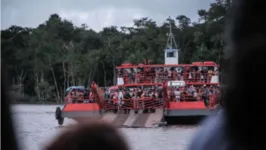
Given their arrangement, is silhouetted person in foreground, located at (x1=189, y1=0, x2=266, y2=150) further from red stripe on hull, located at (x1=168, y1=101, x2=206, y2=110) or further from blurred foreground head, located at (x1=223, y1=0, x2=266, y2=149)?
red stripe on hull, located at (x1=168, y1=101, x2=206, y2=110)

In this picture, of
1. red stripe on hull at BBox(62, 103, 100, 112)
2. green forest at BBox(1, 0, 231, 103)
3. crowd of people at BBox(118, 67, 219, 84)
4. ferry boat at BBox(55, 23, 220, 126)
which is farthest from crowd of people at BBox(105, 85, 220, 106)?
green forest at BBox(1, 0, 231, 103)

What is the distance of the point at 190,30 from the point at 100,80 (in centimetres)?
840

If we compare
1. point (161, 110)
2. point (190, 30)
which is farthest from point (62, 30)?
point (161, 110)

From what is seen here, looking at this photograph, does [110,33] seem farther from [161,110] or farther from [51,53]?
[161,110]

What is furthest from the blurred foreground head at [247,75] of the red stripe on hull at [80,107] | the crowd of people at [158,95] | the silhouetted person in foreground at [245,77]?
the red stripe on hull at [80,107]

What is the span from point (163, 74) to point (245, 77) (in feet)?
71.0

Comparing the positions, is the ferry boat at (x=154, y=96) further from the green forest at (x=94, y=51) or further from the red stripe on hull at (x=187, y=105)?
the green forest at (x=94, y=51)

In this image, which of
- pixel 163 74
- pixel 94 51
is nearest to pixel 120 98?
pixel 163 74

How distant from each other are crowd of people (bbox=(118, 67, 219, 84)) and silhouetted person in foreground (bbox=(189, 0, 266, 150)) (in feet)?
69.9

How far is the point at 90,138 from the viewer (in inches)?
32.0

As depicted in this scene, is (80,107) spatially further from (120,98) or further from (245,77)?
(245,77)

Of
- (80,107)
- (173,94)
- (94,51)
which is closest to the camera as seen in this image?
(80,107)

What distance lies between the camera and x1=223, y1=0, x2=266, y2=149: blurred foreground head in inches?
30.4

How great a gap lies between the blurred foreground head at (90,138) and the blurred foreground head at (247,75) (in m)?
0.15
